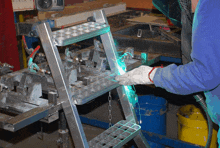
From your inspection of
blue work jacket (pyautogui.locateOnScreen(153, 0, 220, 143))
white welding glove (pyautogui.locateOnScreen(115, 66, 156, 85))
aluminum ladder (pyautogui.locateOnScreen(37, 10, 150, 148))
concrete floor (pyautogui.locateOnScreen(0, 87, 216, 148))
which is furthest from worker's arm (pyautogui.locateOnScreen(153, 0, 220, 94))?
concrete floor (pyautogui.locateOnScreen(0, 87, 216, 148))

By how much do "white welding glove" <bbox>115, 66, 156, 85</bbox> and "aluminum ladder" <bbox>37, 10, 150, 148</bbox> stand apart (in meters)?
0.18

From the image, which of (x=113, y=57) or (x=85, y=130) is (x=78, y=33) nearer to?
(x=113, y=57)

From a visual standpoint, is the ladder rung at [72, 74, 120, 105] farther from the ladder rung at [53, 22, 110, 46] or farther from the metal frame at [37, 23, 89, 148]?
the ladder rung at [53, 22, 110, 46]

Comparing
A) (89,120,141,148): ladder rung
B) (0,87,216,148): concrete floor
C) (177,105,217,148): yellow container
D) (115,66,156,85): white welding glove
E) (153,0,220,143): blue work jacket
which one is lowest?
(0,87,216,148): concrete floor

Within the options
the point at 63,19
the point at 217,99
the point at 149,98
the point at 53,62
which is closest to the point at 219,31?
the point at 217,99

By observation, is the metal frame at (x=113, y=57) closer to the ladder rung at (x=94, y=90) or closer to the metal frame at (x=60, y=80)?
the ladder rung at (x=94, y=90)

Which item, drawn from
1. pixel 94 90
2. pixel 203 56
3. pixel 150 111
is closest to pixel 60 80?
Answer: pixel 94 90

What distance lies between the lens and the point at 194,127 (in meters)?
2.77

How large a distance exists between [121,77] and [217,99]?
0.59m

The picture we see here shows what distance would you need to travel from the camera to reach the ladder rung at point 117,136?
1.78 m

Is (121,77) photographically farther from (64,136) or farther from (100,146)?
(64,136)

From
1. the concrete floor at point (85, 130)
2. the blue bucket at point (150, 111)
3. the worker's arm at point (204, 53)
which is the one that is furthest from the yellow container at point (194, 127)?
the worker's arm at point (204, 53)

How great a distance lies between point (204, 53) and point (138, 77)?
496 millimetres

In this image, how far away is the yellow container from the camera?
2.74 metres
